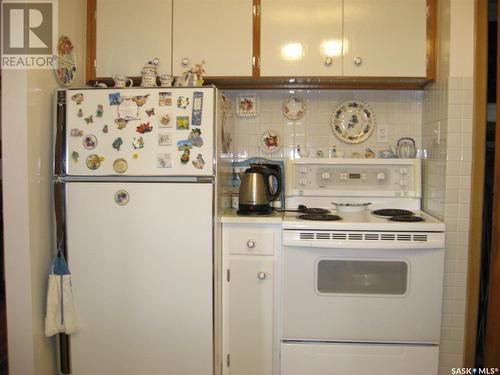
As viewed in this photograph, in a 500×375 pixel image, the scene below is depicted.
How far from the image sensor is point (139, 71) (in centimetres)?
196

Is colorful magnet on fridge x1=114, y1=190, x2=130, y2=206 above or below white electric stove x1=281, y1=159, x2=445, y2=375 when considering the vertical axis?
above

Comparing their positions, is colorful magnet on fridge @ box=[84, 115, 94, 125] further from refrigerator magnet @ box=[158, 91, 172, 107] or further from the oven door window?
the oven door window

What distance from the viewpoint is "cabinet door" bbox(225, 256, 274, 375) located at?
5.95 ft

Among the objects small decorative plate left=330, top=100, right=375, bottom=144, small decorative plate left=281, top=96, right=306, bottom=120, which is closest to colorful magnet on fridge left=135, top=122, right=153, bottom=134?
small decorative plate left=281, top=96, right=306, bottom=120

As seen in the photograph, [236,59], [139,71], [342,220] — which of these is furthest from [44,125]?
[342,220]

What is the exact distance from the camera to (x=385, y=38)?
193cm

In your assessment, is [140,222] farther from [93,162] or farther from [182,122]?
[182,122]

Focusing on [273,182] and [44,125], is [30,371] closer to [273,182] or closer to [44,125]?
[44,125]

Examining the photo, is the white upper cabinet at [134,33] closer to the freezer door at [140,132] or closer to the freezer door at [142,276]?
the freezer door at [140,132]

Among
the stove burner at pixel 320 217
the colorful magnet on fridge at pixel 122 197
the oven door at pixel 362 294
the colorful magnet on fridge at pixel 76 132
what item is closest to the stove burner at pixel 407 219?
the oven door at pixel 362 294

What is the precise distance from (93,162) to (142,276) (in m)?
0.55

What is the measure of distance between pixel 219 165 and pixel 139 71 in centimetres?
70

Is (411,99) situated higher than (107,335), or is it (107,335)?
(411,99)

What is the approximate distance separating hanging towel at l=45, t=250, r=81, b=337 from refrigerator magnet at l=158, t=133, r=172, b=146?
668mm
